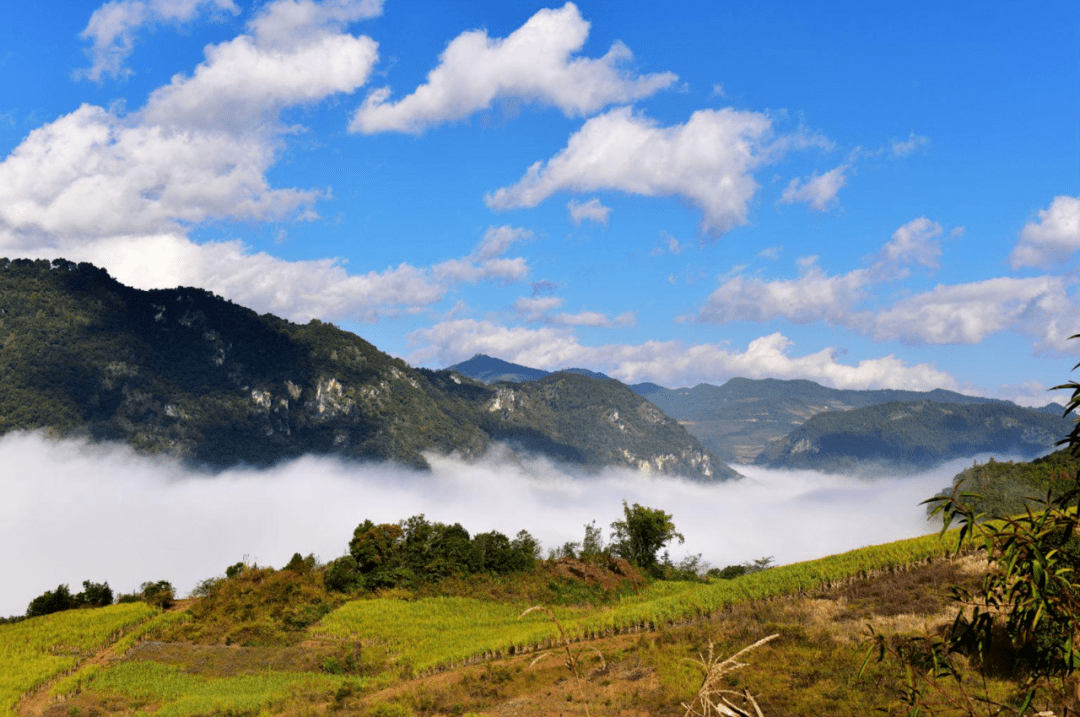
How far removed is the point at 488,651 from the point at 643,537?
34705mm

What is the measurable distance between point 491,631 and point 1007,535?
40.5 metres

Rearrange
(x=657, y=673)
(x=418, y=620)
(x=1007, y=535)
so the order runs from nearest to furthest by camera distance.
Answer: (x=1007, y=535)
(x=657, y=673)
(x=418, y=620)

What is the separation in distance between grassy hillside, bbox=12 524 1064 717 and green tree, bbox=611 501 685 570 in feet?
57.2

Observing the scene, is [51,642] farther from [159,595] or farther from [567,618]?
[567,618]

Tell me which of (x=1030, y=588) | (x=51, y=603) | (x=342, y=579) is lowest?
(x=342, y=579)

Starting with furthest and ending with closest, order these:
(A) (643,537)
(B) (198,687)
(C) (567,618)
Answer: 1. (A) (643,537)
2. (C) (567,618)
3. (B) (198,687)

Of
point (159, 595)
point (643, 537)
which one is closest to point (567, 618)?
point (643, 537)

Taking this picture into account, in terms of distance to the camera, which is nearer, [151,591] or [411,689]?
[411,689]

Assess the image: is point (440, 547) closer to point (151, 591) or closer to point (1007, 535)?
point (151, 591)

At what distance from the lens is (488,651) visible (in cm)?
3488

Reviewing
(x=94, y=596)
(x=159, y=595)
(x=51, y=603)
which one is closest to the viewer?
(x=51, y=603)

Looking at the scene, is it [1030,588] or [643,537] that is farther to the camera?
[643,537]

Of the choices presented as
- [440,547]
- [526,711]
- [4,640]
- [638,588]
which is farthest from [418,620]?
[4,640]

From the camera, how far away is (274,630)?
144 ft
